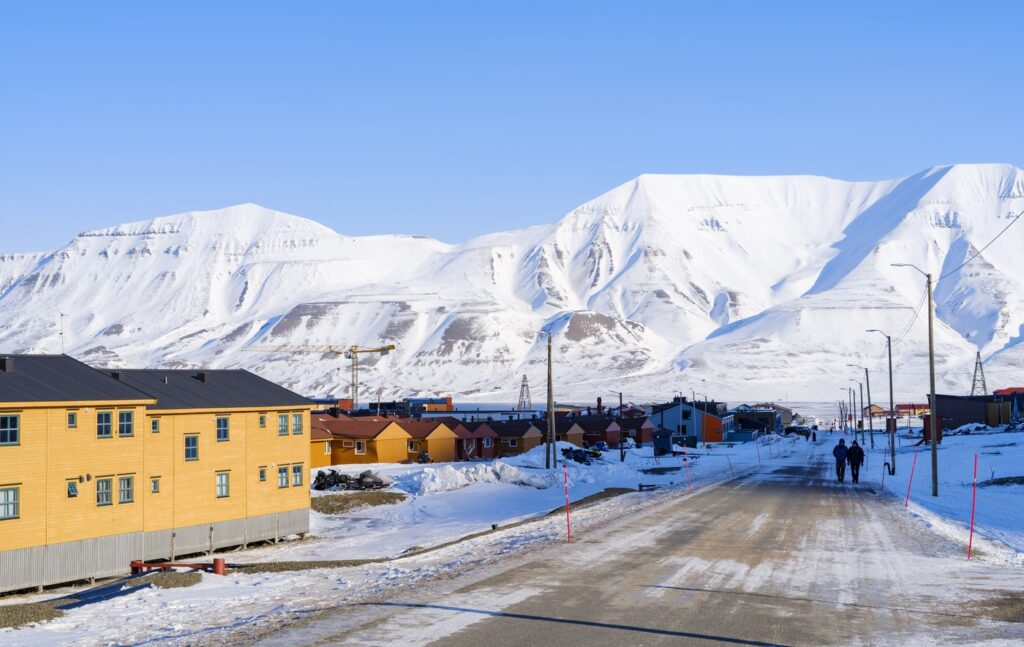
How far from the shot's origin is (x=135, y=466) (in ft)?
116

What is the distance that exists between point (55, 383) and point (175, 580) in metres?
14.0

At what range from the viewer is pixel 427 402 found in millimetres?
189000

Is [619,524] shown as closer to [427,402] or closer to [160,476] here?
[160,476]

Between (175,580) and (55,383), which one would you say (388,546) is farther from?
(175,580)

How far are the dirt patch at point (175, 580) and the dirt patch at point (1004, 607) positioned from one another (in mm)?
15247

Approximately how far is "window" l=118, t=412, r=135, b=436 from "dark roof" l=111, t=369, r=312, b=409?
107 inches

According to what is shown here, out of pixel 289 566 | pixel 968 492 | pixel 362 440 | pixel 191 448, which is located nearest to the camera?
pixel 289 566

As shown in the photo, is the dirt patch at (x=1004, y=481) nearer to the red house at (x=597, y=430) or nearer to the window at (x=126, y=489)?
the window at (x=126, y=489)

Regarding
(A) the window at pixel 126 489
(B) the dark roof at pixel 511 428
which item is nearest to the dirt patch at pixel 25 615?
(A) the window at pixel 126 489

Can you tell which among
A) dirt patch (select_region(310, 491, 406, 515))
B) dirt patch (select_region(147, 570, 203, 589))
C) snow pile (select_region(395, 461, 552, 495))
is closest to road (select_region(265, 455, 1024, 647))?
dirt patch (select_region(147, 570, 203, 589))

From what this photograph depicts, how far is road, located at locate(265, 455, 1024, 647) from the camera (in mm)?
16438

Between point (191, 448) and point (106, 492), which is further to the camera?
point (191, 448)

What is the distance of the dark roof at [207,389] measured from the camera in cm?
4069

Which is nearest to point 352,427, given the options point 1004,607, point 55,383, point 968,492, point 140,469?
point 968,492
